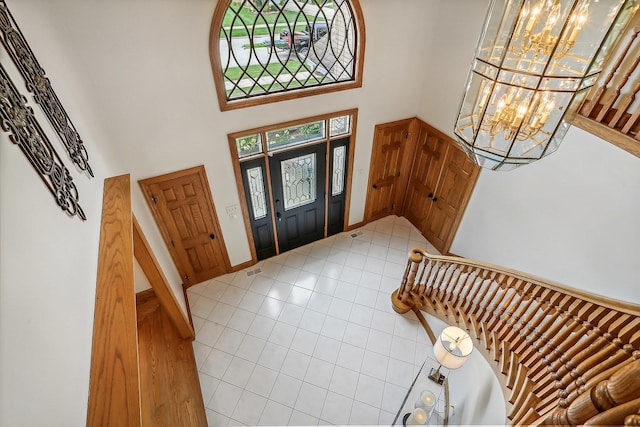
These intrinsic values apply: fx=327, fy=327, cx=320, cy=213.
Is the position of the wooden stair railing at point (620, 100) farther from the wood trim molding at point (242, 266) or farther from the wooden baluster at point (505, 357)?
the wood trim molding at point (242, 266)

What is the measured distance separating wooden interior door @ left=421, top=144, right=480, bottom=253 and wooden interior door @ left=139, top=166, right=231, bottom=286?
3269 millimetres

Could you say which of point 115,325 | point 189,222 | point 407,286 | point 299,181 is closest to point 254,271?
point 189,222

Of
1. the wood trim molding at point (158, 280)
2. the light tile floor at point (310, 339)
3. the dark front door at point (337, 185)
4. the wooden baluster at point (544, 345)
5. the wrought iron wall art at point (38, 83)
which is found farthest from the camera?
the dark front door at point (337, 185)

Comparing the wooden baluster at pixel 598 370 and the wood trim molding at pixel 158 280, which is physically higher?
the wooden baluster at pixel 598 370

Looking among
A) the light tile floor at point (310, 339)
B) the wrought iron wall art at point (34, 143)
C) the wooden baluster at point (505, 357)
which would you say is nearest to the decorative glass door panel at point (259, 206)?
the light tile floor at point (310, 339)

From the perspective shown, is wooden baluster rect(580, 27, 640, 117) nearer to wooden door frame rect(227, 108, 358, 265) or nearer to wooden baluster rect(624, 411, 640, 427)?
wooden door frame rect(227, 108, 358, 265)

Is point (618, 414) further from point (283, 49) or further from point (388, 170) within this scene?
point (388, 170)

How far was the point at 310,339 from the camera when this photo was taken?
4.16 meters

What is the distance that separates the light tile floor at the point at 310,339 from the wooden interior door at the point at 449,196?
31 centimetres

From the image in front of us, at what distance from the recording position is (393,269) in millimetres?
5047

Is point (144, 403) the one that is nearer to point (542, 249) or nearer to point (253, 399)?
point (253, 399)

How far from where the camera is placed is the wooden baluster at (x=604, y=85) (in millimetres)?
2422

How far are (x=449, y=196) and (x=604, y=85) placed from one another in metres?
2.36

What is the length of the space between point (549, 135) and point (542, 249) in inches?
87.9
